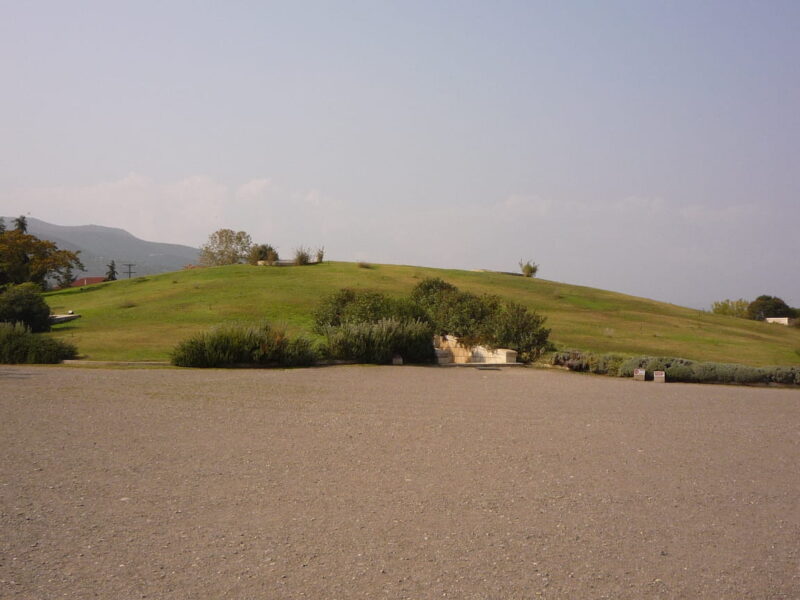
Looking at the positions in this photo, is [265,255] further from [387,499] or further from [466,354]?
[387,499]

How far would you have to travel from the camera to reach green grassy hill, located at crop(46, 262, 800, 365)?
90.2 feet

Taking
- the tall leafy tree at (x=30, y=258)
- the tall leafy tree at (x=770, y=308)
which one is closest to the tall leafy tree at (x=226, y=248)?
the tall leafy tree at (x=30, y=258)

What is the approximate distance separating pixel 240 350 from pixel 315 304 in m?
17.4

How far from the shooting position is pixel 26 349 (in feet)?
59.9

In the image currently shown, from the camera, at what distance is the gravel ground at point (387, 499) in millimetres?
4699

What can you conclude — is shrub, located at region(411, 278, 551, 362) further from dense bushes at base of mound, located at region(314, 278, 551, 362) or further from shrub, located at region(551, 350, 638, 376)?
shrub, located at region(551, 350, 638, 376)

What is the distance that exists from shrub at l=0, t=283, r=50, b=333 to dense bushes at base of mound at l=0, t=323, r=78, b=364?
8980mm

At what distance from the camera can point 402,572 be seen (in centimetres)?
479

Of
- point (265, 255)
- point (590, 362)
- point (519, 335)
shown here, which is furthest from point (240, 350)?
point (265, 255)

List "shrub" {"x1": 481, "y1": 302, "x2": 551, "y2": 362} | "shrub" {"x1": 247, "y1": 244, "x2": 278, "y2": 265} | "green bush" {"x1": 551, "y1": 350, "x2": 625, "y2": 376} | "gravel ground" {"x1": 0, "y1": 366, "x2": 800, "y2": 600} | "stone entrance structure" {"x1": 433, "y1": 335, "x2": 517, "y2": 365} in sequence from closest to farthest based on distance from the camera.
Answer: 1. "gravel ground" {"x1": 0, "y1": 366, "x2": 800, "y2": 600}
2. "green bush" {"x1": 551, "y1": 350, "x2": 625, "y2": 376}
3. "stone entrance structure" {"x1": 433, "y1": 335, "x2": 517, "y2": 365}
4. "shrub" {"x1": 481, "y1": 302, "x2": 551, "y2": 362}
5. "shrub" {"x1": 247, "y1": 244, "x2": 278, "y2": 265}

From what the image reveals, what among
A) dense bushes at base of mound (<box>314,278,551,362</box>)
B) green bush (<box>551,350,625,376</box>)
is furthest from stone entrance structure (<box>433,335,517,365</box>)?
green bush (<box>551,350,625,376</box>)

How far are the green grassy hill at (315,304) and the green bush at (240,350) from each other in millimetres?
3251

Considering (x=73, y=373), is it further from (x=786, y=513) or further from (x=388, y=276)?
(x=388, y=276)

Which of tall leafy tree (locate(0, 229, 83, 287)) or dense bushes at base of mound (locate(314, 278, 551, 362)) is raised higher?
tall leafy tree (locate(0, 229, 83, 287))
